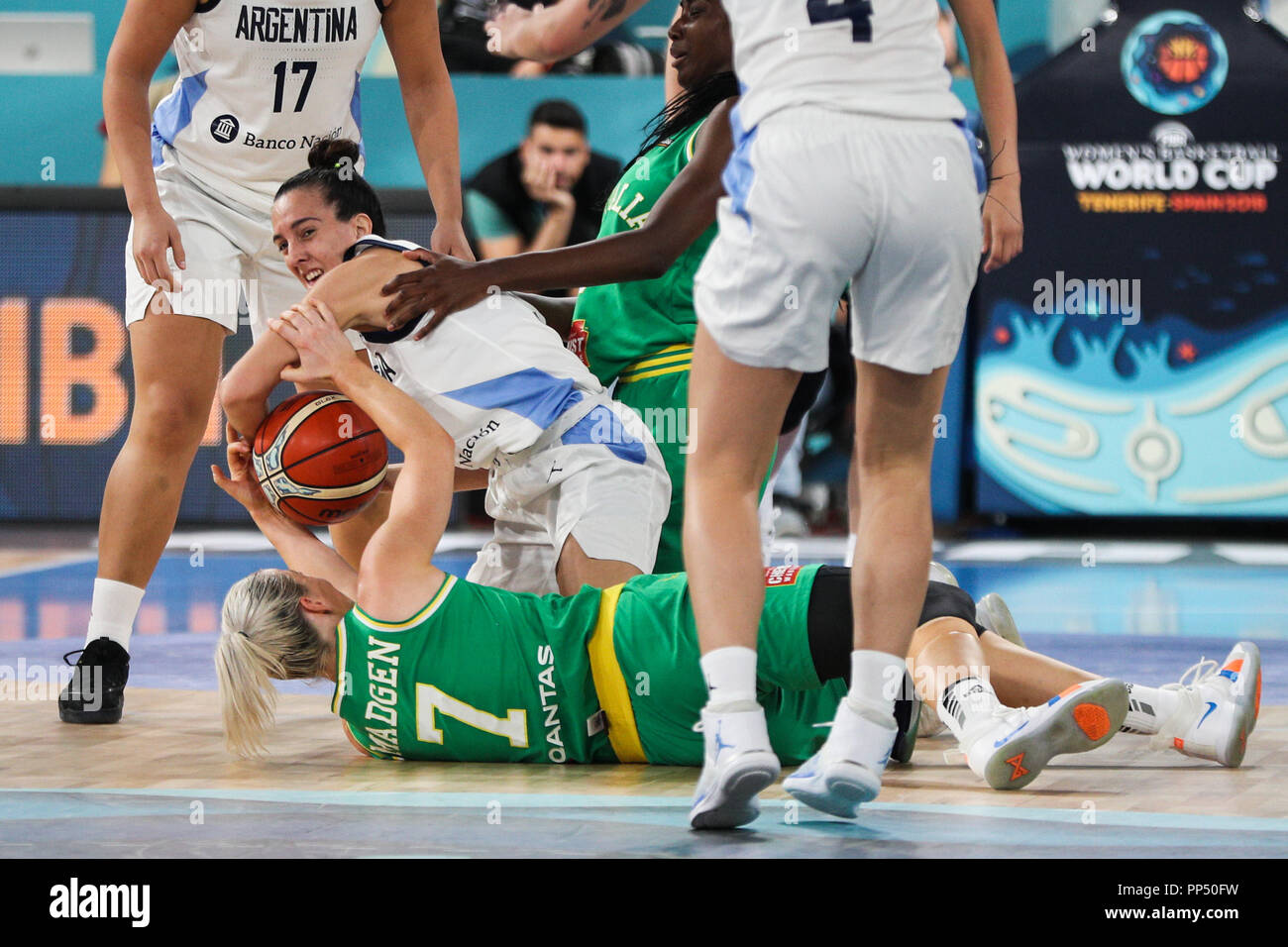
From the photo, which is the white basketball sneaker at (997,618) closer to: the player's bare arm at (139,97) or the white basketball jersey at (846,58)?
the white basketball jersey at (846,58)

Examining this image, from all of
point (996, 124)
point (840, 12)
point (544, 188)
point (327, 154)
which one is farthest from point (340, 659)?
point (544, 188)

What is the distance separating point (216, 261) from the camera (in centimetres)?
411

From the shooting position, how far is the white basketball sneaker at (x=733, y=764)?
7.95 feet

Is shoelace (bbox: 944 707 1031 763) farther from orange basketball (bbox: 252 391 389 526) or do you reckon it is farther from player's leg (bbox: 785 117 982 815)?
orange basketball (bbox: 252 391 389 526)

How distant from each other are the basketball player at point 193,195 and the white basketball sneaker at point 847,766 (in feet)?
6.72

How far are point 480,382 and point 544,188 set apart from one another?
5.40 meters

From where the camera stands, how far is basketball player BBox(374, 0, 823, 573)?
3.42 metres

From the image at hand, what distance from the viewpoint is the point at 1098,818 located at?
2.73 meters

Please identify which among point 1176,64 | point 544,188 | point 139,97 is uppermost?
point 1176,64

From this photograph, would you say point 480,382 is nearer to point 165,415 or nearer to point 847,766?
point 165,415

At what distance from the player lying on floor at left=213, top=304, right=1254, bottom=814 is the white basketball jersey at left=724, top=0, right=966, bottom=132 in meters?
0.95
